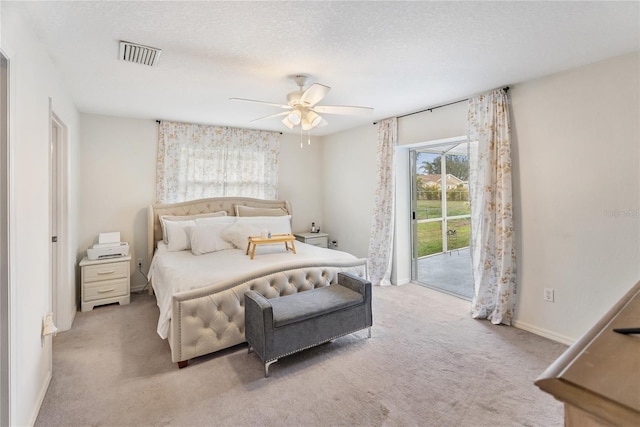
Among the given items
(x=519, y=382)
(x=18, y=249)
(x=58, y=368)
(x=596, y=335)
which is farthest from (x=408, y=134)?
(x=58, y=368)

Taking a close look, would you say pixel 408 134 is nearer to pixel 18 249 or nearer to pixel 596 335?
pixel 596 335

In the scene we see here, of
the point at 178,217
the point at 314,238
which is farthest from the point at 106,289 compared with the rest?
the point at 314,238

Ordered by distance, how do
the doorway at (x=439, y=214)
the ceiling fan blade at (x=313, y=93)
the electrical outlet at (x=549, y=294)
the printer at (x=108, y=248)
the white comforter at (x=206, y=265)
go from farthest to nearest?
1. the doorway at (x=439, y=214)
2. the printer at (x=108, y=248)
3. the electrical outlet at (x=549, y=294)
4. the white comforter at (x=206, y=265)
5. the ceiling fan blade at (x=313, y=93)

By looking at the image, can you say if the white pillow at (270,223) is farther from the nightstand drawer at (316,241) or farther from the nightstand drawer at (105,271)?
the nightstand drawer at (105,271)

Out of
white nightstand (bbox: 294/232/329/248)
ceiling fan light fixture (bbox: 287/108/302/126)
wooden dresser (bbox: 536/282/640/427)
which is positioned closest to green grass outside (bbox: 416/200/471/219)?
white nightstand (bbox: 294/232/329/248)

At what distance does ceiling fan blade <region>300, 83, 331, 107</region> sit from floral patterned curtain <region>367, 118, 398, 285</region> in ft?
6.36

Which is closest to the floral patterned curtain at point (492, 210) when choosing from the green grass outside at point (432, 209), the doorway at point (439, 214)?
the doorway at point (439, 214)

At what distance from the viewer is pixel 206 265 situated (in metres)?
2.94

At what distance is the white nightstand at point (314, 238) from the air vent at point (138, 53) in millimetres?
3284

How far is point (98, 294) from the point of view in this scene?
3.59 m

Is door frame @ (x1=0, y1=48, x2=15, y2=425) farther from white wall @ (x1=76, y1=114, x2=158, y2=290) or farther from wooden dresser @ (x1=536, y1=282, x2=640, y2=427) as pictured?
white wall @ (x1=76, y1=114, x2=158, y2=290)

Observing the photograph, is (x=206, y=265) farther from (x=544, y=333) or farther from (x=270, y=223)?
(x=544, y=333)

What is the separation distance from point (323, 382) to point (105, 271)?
2.97 metres

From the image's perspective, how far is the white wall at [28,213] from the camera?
1.56 meters
